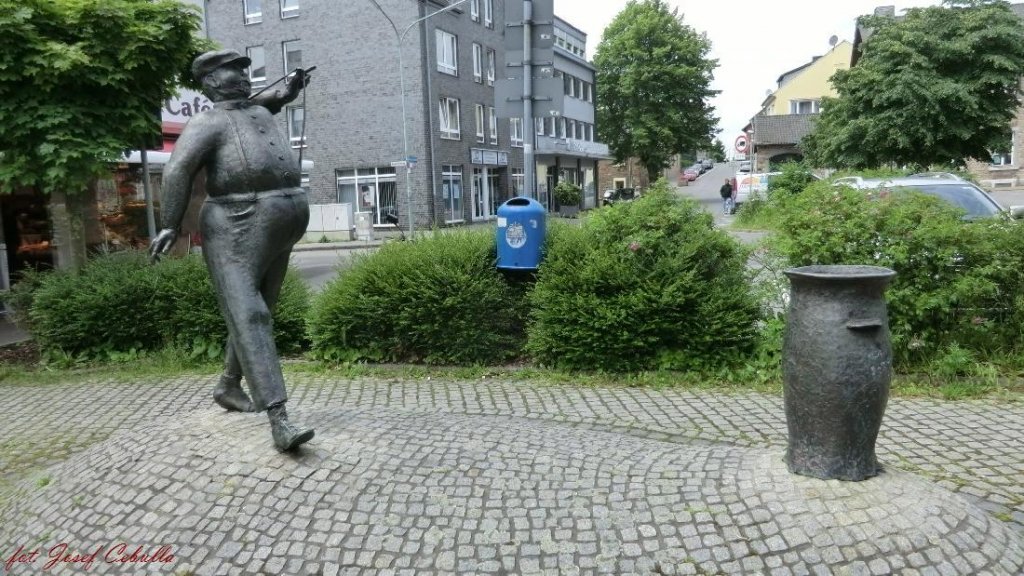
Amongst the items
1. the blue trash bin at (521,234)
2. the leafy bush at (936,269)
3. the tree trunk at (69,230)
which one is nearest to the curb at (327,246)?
the tree trunk at (69,230)

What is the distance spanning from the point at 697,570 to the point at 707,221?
442 centimetres

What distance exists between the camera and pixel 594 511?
11.8 feet

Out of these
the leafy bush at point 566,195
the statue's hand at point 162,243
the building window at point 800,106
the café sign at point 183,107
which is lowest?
the statue's hand at point 162,243

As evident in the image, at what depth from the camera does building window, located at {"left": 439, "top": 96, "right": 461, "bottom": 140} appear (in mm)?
34438

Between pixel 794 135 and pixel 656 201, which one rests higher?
pixel 794 135

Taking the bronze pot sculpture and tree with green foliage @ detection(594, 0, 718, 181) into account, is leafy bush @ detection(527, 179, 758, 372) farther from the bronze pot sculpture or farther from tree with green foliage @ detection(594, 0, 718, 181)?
Result: tree with green foliage @ detection(594, 0, 718, 181)

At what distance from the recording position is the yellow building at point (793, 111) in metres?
57.6

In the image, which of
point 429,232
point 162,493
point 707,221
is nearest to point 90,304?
point 429,232

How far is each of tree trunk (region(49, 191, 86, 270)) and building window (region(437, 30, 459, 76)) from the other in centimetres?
2572

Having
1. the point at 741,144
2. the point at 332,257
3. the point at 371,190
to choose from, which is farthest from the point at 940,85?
the point at 371,190

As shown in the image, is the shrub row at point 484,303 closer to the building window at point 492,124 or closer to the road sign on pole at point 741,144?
the road sign on pole at point 741,144

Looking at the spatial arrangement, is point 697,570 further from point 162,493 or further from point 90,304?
point 90,304

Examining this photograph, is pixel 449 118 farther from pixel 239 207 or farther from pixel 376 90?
pixel 239 207

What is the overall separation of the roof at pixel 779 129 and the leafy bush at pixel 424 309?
176ft
